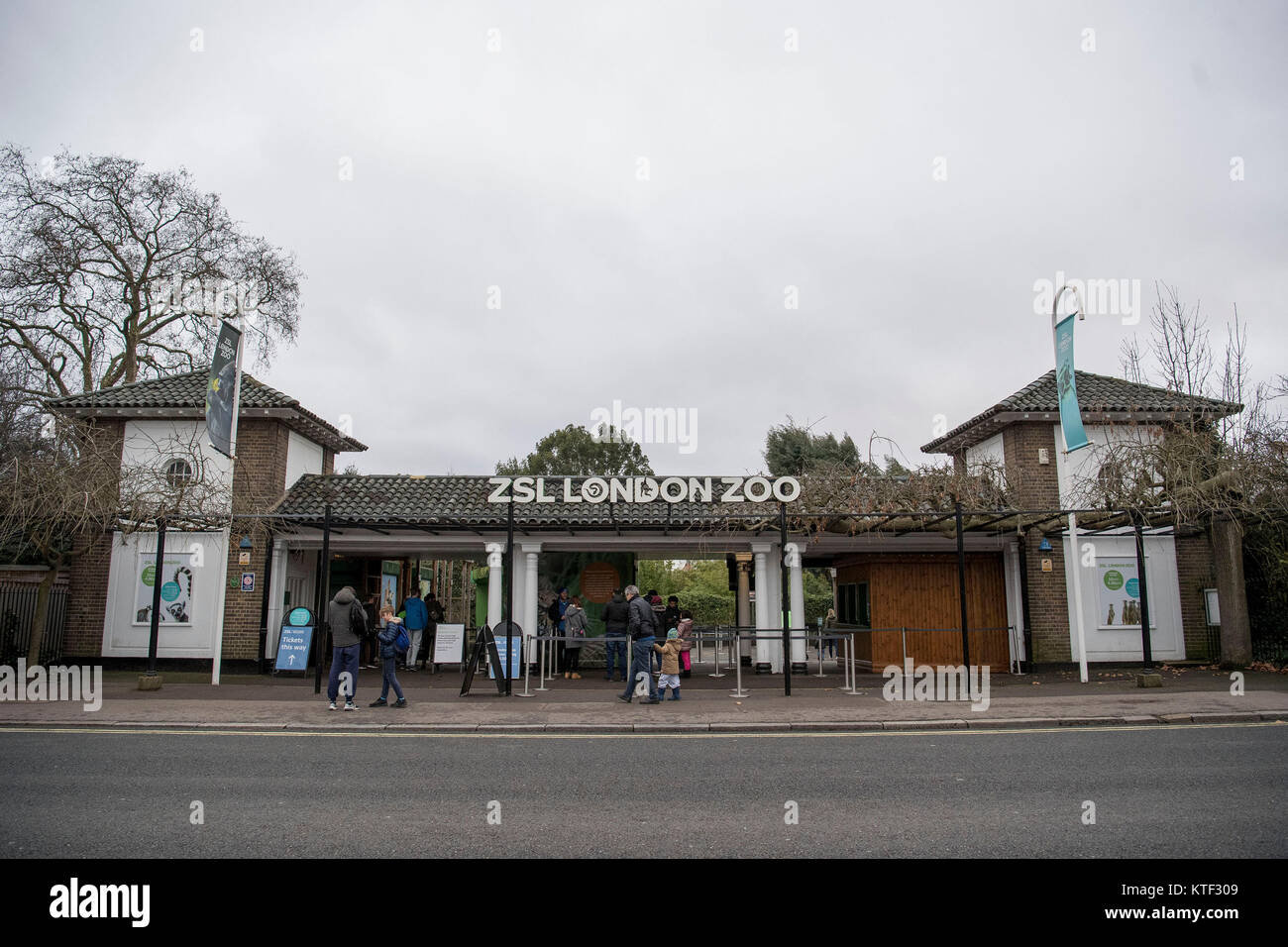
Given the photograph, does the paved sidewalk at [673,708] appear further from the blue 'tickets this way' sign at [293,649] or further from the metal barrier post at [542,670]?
the blue 'tickets this way' sign at [293,649]

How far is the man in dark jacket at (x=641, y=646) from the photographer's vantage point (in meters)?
13.5

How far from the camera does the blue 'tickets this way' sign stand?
17438 mm

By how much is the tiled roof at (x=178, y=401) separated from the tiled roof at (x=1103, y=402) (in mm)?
16142

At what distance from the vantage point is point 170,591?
18.8 metres

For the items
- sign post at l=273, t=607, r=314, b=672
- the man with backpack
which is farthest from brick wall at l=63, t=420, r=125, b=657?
the man with backpack

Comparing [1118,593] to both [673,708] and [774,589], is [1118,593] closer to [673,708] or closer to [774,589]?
[774,589]

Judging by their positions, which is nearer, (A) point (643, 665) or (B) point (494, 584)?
(A) point (643, 665)

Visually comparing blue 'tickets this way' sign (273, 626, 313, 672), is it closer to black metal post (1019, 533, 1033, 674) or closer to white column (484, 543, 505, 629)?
white column (484, 543, 505, 629)

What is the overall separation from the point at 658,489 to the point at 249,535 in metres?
8.81

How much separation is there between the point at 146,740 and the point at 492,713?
4.24 metres

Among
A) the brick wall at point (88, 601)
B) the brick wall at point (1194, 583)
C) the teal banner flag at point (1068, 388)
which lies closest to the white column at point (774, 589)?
the teal banner flag at point (1068, 388)

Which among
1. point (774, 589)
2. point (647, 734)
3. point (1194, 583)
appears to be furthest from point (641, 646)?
point (1194, 583)
